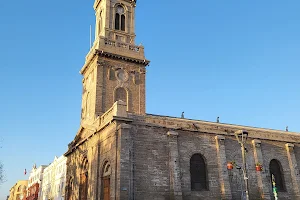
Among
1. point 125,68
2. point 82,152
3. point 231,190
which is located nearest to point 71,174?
point 82,152

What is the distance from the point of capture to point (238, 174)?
28.0m

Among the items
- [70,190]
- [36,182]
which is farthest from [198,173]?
[36,182]

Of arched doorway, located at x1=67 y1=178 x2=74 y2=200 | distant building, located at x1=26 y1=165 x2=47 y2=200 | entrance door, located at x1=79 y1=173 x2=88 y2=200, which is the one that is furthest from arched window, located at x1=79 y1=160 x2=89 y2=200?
distant building, located at x1=26 y1=165 x2=47 y2=200

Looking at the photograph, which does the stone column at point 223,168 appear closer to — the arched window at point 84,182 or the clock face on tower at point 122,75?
the clock face on tower at point 122,75

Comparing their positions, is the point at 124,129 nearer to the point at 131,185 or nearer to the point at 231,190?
the point at 131,185

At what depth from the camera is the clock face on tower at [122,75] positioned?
33.0m

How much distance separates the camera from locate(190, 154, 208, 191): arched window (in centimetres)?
2625

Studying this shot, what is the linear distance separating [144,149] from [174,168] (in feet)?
9.63

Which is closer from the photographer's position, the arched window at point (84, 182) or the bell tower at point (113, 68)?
the arched window at point (84, 182)

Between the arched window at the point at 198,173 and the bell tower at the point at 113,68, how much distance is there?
8145 mm

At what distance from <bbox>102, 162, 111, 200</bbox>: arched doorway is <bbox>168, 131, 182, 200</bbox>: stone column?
5.08 m

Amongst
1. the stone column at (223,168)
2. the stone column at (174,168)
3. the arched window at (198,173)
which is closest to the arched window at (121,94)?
the stone column at (174,168)

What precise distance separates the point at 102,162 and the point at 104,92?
8119mm

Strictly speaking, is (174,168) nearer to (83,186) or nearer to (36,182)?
(83,186)
